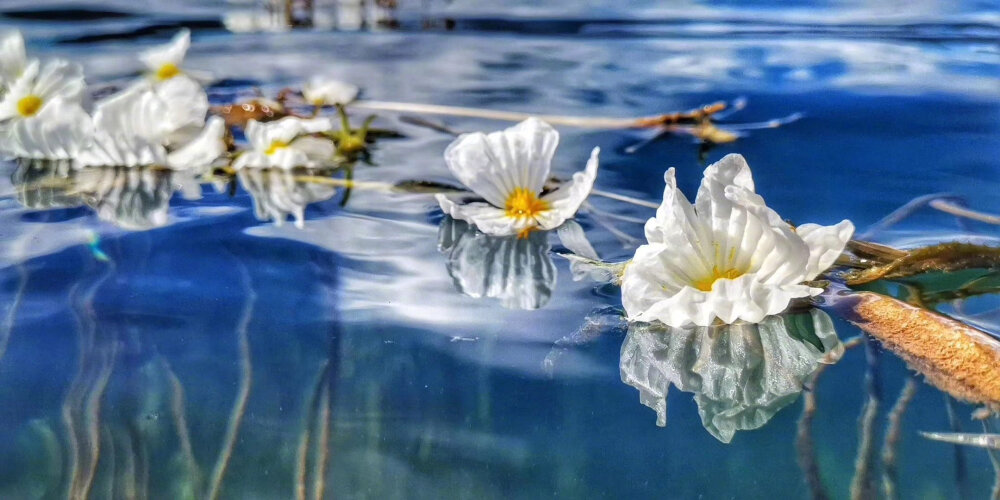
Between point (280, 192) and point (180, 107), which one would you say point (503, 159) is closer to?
point (280, 192)

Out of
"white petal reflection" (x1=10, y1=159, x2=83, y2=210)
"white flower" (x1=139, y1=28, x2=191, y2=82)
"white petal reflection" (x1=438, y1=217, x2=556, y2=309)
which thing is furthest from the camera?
"white flower" (x1=139, y1=28, x2=191, y2=82)

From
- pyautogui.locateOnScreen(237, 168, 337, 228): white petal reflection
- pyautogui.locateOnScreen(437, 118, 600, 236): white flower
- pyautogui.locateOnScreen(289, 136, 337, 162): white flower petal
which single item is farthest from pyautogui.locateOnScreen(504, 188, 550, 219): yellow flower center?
pyautogui.locateOnScreen(289, 136, 337, 162): white flower petal

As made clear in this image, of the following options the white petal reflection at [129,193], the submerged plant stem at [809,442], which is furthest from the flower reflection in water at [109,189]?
the submerged plant stem at [809,442]

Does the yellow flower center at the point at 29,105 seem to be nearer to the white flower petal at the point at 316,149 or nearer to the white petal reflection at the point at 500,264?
the white flower petal at the point at 316,149

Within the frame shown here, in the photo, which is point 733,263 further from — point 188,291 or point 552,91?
point 552,91

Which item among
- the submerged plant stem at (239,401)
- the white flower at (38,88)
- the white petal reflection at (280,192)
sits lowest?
the submerged plant stem at (239,401)

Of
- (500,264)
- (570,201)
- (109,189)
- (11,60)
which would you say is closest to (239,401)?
(500,264)

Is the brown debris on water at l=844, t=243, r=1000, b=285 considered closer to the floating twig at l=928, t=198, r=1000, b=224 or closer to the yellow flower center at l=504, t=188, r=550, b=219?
the floating twig at l=928, t=198, r=1000, b=224

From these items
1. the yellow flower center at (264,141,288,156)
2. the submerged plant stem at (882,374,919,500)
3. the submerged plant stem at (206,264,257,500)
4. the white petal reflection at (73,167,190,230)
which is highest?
the yellow flower center at (264,141,288,156)
